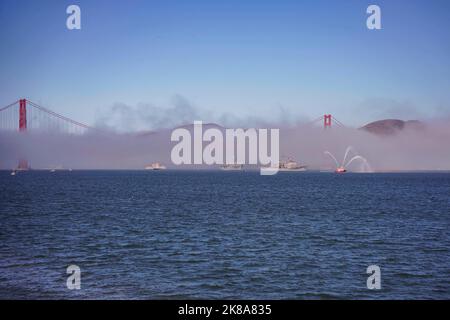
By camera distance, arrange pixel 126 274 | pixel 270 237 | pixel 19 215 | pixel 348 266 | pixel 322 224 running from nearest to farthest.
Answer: pixel 126 274 → pixel 348 266 → pixel 270 237 → pixel 322 224 → pixel 19 215

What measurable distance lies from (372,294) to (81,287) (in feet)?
41.3

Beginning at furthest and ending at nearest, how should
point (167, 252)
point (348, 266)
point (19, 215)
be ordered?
point (19, 215), point (167, 252), point (348, 266)

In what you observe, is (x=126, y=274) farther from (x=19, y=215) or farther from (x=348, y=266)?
(x=19, y=215)

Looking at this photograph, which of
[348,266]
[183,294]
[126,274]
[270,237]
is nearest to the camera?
[183,294]

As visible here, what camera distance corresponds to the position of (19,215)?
47375mm

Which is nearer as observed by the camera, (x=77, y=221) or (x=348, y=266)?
(x=348, y=266)

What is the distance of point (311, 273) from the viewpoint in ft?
70.5
